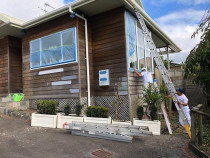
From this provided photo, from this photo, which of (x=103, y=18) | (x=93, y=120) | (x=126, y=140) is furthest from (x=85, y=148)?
(x=103, y=18)

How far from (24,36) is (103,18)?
4.37 m

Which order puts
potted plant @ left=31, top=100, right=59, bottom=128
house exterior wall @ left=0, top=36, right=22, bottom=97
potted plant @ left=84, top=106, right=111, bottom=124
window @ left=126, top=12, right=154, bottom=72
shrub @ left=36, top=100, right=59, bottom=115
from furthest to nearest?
house exterior wall @ left=0, top=36, right=22, bottom=97 < window @ left=126, top=12, right=154, bottom=72 < shrub @ left=36, top=100, right=59, bottom=115 < potted plant @ left=31, top=100, right=59, bottom=128 < potted plant @ left=84, top=106, right=111, bottom=124

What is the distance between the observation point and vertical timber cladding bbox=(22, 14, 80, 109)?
739 centimetres

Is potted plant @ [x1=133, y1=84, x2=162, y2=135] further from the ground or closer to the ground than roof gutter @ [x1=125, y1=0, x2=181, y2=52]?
closer to the ground

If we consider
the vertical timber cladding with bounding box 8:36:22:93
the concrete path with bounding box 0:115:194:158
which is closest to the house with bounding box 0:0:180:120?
the vertical timber cladding with bounding box 8:36:22:93

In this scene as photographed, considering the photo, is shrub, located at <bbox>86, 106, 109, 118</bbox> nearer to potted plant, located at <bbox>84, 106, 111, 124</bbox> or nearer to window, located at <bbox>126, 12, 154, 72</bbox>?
potted plant, located at <bbox>84, 106, 111, 124</bbox>

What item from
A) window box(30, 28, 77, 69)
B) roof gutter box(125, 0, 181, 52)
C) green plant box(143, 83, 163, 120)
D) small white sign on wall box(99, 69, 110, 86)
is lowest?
green plant box(143, 83, 163, 120)

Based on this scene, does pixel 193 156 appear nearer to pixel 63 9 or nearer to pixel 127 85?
pixel 127 85

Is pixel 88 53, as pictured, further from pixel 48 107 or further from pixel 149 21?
pixel 149 21

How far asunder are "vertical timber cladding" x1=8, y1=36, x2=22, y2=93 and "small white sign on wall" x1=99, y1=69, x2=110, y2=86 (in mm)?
5496

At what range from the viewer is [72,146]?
14.0ft

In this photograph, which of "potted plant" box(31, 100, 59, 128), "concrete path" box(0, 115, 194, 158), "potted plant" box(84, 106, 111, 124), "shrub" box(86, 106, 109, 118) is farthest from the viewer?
"potted plant" box(31, 100, 59, 128)

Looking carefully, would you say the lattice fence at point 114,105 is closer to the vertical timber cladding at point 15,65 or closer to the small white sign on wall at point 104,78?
the small white sign on wall at point 104,78

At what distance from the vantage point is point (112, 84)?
7.19 metres
